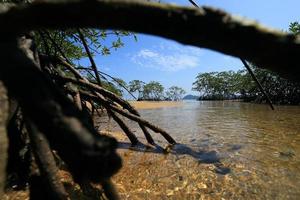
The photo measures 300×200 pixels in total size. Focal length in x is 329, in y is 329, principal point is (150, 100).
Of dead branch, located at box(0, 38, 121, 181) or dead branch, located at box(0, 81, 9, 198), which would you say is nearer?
dead branch, located at box(0, 38, 121, 181)

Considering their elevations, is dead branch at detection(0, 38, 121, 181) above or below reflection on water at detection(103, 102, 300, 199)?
above

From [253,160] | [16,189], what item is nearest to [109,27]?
[16,189]

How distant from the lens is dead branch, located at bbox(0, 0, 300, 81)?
0.92 m

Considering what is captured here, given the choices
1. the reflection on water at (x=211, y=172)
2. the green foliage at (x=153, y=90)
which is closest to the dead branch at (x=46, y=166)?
the reflection on water at (x=211, y=172)

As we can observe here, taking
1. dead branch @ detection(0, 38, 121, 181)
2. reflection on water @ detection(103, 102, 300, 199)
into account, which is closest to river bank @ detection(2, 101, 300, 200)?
reflection on water @ detection(103, 102, 300, 199)

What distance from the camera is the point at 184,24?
940 millimetres

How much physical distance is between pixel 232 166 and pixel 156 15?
4.48 m

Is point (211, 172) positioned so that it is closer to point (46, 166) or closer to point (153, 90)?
point (46, 166)

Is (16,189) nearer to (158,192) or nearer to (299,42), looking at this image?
(158,192)

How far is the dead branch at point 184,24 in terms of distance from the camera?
917 millimetres

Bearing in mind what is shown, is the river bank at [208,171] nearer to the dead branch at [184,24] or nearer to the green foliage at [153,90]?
the dead branch at [184,24]

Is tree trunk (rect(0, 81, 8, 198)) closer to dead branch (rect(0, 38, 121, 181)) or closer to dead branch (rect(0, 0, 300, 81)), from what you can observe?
dead branch (rect(0, 38, 121, 181))

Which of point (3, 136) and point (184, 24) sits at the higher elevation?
point (184, 24)

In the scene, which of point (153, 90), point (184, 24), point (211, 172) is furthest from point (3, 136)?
point (153, 90)
